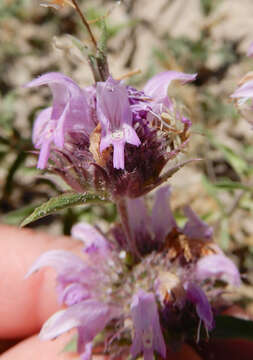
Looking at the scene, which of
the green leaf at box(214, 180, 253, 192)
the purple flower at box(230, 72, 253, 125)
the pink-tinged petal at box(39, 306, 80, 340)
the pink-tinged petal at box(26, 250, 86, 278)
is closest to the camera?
the purple flower at box(230, 72, 253, 125)

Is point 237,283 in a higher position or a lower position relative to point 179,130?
lower

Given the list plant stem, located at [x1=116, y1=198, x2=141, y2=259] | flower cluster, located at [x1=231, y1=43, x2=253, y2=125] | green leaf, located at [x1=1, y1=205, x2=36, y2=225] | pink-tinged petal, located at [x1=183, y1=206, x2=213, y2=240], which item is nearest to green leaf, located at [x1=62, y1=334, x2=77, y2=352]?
plant stem, located at [x1=116, y1=198, x2=141, y2=259]

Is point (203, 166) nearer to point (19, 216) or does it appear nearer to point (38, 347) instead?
point (19, 216)

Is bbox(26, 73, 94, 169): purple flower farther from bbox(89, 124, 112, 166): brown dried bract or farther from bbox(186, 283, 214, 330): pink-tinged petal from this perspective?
bbox(186, 283, 214, 330): pink-tinged petal

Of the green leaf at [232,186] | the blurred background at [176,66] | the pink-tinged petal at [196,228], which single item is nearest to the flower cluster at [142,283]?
the pink-tinged petal at [196,228]

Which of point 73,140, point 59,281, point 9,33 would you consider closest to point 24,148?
point 59,281

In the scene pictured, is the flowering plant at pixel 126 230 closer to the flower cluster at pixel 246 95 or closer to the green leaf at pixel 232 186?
the flower cluster at pixel 246 95

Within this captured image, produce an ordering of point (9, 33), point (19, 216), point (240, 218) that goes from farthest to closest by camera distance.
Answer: point (9, 33), point (240, 218), point (19, 216)
